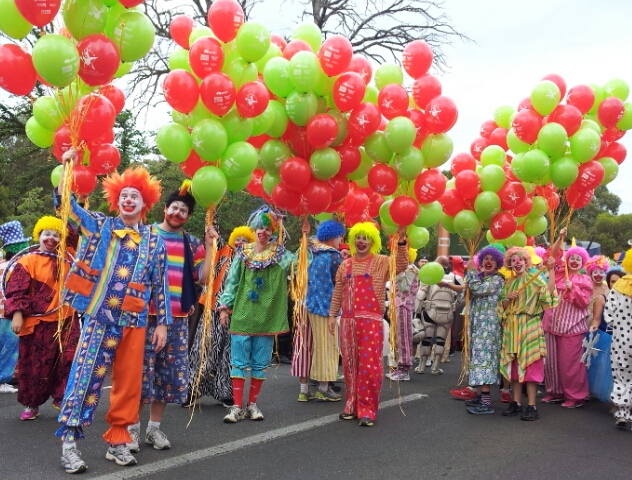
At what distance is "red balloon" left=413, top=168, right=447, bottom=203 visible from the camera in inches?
211

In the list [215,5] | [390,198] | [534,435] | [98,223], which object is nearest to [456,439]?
[534,435]

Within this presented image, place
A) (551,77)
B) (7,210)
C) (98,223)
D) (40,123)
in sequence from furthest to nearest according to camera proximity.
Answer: (7,210), (551,77), (40,123), (98,223)

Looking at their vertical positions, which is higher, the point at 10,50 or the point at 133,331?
the point at 10,50

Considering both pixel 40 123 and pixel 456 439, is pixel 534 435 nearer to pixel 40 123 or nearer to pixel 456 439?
pixel 456 439

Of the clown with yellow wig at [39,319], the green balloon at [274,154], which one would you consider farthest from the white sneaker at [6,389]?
the green balloon at [274,154]

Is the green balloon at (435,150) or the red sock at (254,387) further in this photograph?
the red sock at (254,387)

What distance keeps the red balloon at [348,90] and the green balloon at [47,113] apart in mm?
2135

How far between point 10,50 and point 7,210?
14.5 metres

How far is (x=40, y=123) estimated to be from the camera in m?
4.62

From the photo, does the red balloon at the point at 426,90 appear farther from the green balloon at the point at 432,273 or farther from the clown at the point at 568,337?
the clown at the point at 568,337

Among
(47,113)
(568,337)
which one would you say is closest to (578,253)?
(568,337)

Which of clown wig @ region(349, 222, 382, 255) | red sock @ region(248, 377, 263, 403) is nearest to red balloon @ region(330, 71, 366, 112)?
clown wig @ region(349, 222, 382, 255)

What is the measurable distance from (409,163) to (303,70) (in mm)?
1178

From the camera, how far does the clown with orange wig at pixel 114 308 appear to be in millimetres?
4016
